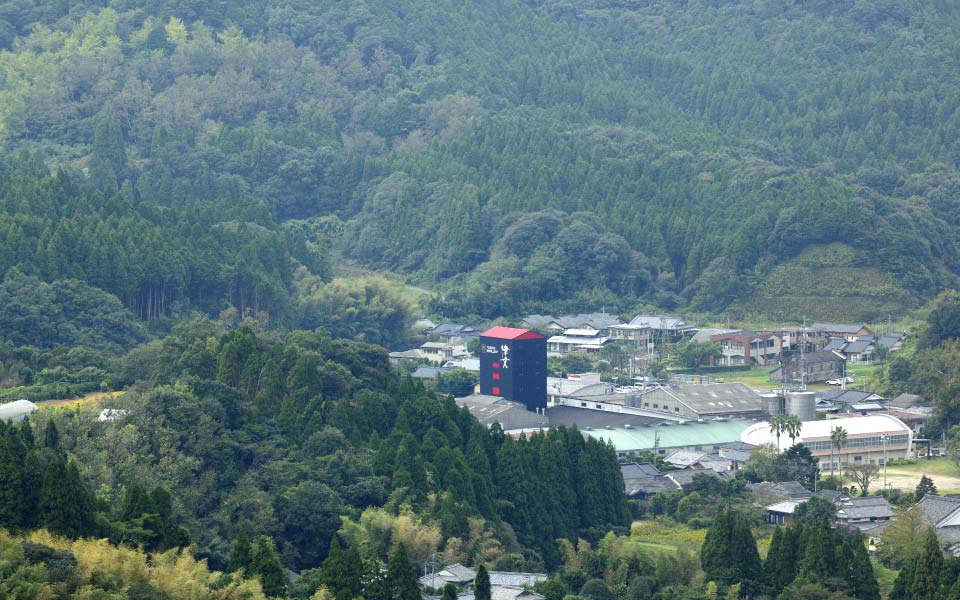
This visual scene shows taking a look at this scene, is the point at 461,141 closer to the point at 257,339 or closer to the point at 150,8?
the point at 150,8

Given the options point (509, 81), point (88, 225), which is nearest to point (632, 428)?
point (88, 225)

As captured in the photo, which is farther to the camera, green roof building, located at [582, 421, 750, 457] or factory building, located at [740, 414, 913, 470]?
green roof building, located at [582, 421, 750, 457]

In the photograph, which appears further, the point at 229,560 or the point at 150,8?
the point at 150,8

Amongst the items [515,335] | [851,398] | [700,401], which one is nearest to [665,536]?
[700,401]

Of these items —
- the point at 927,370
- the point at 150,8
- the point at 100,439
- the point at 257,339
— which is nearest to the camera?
the point at 100,439

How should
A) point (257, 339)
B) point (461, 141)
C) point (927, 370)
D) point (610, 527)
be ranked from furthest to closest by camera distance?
point (461, 141), point (927, 370), point (257, 339), point (610, 527)

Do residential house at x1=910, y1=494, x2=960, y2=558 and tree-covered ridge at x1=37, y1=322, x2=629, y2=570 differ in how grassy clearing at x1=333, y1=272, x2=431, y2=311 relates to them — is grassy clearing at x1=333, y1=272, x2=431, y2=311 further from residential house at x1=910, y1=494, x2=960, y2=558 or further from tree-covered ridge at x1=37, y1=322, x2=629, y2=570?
residential house at x1=910, y1=494, x2=960, y2=558

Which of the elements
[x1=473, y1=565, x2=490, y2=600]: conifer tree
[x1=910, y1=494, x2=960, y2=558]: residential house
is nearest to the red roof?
[x1=910, y1=494, x2=960, y2=558]: residential house
